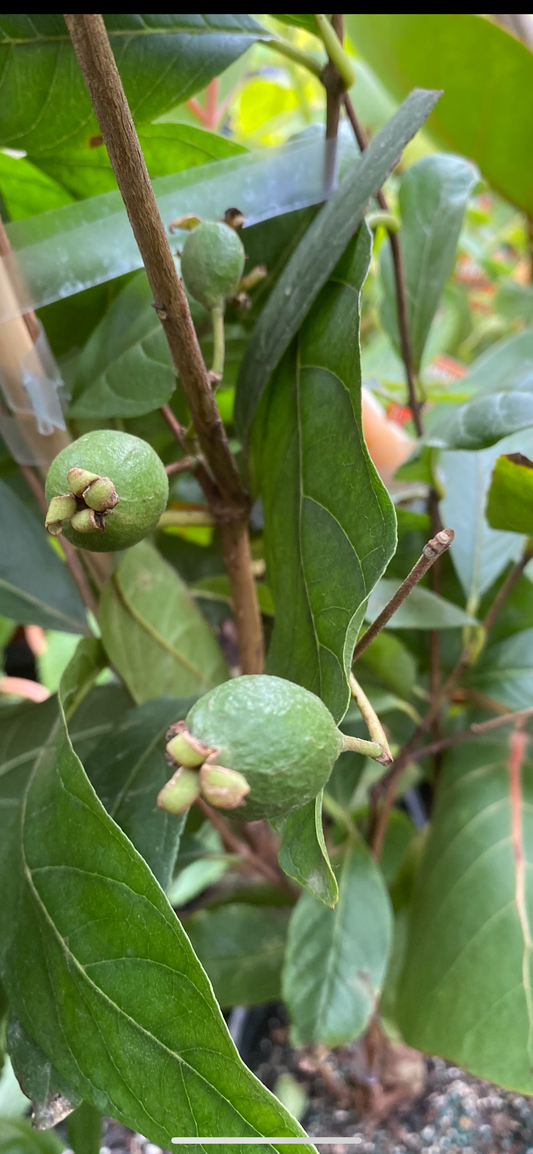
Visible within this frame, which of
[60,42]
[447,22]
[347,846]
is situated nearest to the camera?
[60,42]

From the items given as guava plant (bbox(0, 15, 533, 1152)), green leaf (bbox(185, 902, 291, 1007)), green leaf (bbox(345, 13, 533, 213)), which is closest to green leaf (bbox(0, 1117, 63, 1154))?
guava plant (bbox(0, 15, 533, 1152))

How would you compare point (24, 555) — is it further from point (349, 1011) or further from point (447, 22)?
point (447, 22)

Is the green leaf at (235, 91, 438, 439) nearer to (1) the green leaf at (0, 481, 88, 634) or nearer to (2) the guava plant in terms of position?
(2) the guava plant

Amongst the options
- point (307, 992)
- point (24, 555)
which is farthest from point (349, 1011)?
point (24, 555)

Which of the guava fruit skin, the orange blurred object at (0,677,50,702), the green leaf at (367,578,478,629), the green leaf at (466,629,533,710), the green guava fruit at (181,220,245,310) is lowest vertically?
the orange blurred object at (0,677,50,702)

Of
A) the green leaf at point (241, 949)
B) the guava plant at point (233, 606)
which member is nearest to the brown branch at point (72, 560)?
the guava plant at point (233, 606)

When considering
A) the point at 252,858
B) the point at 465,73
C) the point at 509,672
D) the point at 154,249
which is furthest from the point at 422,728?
the point at 465,73
